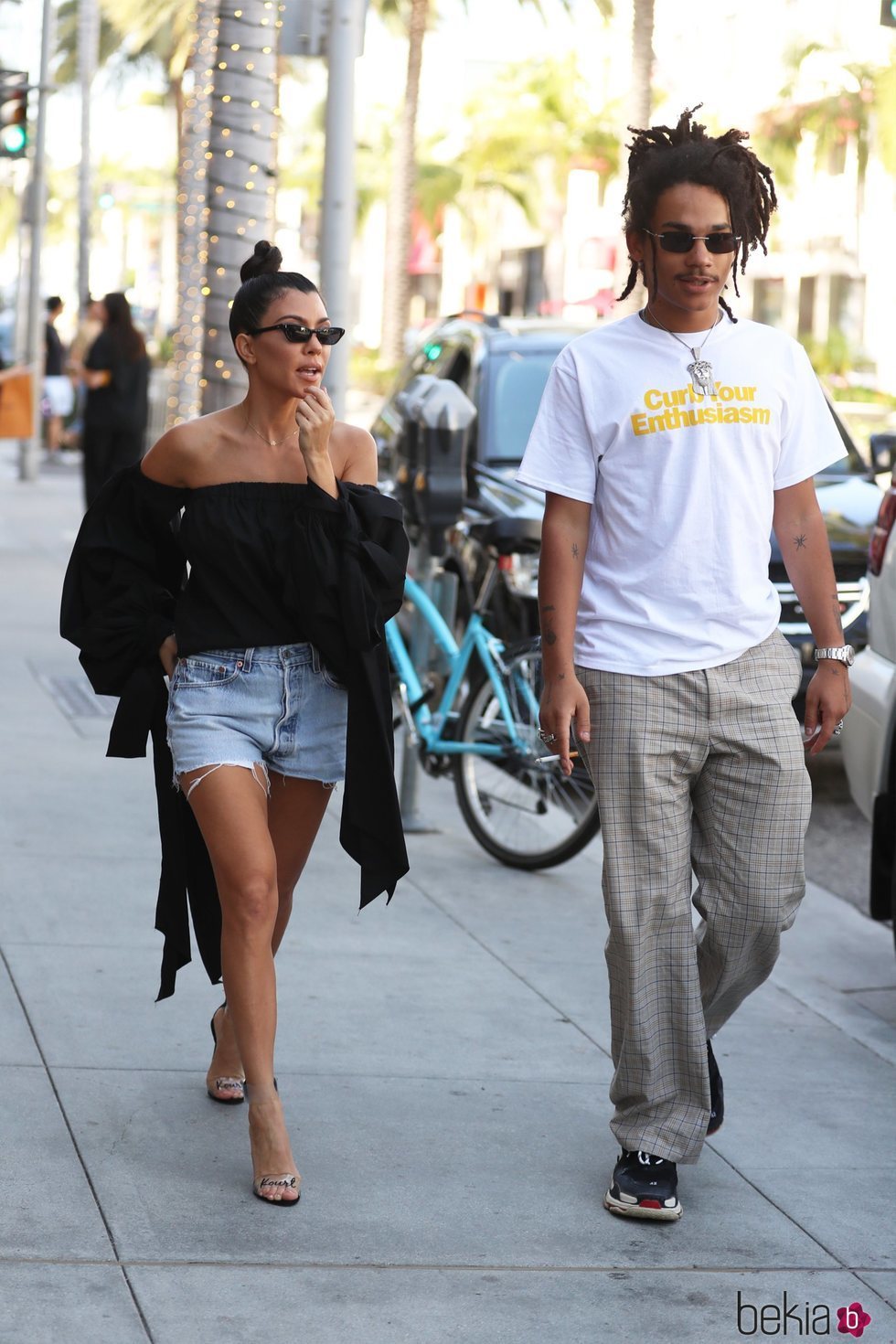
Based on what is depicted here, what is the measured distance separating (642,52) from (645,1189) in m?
19.9

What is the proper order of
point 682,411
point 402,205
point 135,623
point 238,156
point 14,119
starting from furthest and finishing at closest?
point 402,205 < point 14,119 < point 238,156 < point 135,623 < point 682,411

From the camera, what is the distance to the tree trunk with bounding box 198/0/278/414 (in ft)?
27.2

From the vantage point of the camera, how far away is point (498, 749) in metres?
7.01

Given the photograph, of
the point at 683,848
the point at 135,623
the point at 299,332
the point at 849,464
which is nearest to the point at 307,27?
the point at 849,464

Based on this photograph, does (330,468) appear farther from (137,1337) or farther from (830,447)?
(137,1337)

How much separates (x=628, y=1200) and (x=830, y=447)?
157 centimetres

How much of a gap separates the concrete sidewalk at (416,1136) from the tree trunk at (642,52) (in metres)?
17.1

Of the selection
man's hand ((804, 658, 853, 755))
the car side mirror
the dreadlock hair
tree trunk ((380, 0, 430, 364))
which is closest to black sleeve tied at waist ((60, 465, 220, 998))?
the dreadlock hair

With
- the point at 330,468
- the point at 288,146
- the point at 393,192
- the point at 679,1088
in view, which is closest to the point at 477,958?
the point at 679,1088

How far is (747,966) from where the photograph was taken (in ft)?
13.4

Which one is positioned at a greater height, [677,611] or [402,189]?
[402,189]

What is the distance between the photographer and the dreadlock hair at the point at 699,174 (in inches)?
155

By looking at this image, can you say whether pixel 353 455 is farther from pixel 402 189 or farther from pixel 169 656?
pixel 402 189

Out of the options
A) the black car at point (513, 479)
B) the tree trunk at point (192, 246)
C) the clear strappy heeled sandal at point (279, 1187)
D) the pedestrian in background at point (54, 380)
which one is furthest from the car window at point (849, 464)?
the pedestrian in background at point (54, 380)
